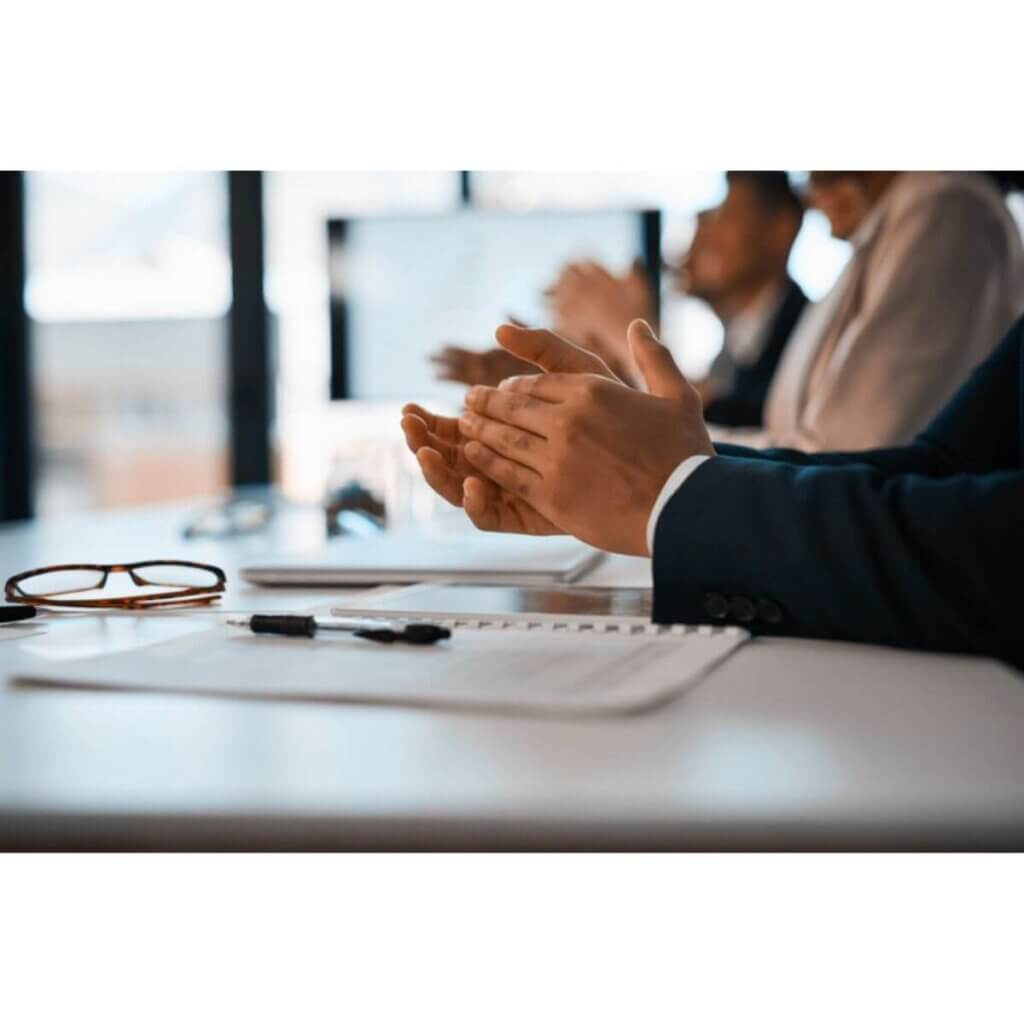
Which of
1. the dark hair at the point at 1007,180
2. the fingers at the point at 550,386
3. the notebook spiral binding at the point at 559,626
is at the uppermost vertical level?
the dark hair at the point at 1007,180

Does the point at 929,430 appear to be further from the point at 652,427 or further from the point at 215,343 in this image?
the point at 215,343

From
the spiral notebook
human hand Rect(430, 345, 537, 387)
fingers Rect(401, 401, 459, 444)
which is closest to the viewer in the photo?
the spiral notebook

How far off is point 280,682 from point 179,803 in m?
0.15

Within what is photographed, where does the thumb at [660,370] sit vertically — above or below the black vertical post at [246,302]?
below

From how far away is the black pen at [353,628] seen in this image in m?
0.62

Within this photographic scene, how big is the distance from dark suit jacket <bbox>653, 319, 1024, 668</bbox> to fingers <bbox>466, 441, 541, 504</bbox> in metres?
0.16

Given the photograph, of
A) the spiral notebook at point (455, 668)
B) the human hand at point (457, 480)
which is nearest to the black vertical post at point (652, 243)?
the human hand at point (457, 480)

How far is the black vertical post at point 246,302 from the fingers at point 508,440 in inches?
120

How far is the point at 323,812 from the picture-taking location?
373 mm

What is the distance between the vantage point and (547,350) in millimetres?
855

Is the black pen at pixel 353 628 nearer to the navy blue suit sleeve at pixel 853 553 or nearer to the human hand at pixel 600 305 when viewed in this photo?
the navy blue suit sleeve at pixel 853 553

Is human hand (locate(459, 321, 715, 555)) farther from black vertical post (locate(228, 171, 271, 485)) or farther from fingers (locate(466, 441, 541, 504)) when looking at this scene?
black vertical post (locate(228, 171, 271, 485))

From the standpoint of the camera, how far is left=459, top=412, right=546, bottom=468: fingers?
80cm

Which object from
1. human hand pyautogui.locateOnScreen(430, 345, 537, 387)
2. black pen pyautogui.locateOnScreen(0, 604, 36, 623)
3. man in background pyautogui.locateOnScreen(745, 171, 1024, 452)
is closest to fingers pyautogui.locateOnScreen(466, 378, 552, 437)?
black pen pyautogui.locateOnScreen(0, 604, 36, 623)
